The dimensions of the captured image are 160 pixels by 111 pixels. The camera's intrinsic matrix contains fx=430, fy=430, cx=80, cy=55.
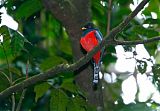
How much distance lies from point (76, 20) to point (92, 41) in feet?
0.69

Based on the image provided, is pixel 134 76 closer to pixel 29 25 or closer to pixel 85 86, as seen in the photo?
pixel 85 86

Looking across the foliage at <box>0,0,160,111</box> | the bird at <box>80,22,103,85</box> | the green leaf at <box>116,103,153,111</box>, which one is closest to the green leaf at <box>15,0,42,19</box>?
the foliage at <box>0,0,160,111</box>

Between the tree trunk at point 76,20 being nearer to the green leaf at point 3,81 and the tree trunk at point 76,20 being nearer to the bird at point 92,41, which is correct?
the bird at point 92,41

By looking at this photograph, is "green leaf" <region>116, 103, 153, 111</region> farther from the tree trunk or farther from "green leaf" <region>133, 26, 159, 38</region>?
"green leaf" <region>133, 26, 159, 38</region>

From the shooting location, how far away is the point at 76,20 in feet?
10.9

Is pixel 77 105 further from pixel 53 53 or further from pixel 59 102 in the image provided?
pixel 53 53

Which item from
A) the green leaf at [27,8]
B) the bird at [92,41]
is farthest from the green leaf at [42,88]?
the green leaf at [27,8]

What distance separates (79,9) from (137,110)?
97 cm

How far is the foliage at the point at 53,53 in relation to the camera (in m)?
2.94

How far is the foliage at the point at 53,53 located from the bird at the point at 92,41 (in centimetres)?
16

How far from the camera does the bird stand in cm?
312

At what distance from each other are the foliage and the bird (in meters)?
0.16

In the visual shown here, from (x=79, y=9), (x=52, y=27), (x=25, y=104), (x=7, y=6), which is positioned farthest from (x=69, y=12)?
(x=52, y=27)

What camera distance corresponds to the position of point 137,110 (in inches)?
109
